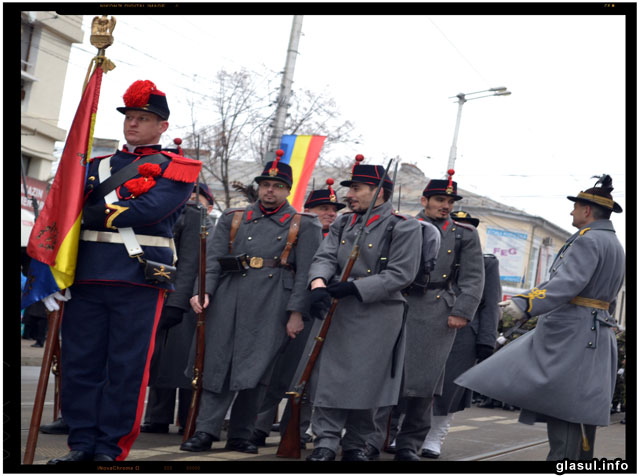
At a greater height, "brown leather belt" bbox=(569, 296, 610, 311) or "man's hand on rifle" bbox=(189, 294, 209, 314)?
"brown leather belt" bbox=(569, 296, 610, 311)

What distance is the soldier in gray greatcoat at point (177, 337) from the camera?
691cm

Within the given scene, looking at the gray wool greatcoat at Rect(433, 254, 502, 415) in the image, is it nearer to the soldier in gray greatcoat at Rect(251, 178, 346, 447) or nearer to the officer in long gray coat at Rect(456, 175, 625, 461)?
the soldier in gray greatcoat at Rect(251, 178, 346, 447)

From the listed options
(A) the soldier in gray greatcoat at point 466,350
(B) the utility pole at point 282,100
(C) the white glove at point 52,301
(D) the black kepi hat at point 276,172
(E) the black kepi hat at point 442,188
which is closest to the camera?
(C) the white glove at point 52,301

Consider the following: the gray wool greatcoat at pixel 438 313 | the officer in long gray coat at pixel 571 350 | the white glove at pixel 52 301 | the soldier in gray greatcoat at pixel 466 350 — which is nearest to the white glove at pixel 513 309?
the officer in long gray coat at pixel 571 350

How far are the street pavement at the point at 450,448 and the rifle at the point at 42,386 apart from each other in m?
0.30

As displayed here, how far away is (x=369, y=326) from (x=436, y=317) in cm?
97

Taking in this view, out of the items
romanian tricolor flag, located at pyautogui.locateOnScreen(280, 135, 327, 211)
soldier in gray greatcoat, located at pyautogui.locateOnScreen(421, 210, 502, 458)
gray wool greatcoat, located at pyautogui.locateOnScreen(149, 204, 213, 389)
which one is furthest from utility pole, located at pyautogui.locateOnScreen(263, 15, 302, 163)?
gray wool greatcoat, located at pyautogui.locateOnScreen(149, 204, 213, 389)

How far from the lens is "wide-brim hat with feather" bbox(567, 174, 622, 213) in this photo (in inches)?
231

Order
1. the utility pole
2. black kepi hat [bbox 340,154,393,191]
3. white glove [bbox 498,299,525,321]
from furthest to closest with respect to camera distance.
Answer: the utility pole
black kepi hat [bbox 340,154,393,191]
white glove [bbox 498,299,525,321]

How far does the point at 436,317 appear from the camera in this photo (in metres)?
6.90

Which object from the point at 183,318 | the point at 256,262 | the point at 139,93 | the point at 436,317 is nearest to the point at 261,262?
the point at 256,262

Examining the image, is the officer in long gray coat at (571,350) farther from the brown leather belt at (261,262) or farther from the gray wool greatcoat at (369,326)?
the brown leather belt at (261,262)

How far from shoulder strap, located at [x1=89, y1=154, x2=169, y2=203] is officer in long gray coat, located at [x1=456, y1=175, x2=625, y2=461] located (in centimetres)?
232

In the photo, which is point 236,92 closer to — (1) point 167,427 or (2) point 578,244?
(1) point 167,427
